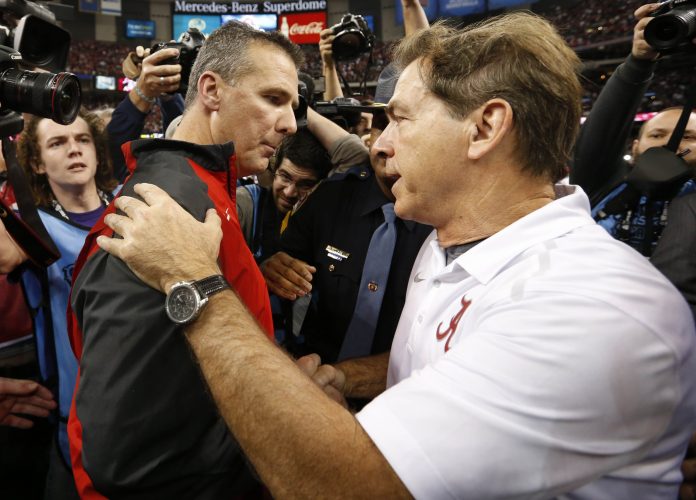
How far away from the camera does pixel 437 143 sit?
122cm

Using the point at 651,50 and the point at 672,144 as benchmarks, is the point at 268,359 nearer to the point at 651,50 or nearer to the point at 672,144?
the point at 672,144

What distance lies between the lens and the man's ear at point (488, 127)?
1.16m

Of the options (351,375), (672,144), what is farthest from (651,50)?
(351,375)

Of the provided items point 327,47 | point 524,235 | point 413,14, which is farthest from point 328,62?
point 524,235

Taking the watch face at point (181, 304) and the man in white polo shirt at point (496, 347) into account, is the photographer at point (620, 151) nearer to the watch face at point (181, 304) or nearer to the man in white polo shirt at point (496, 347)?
the man in white polo shirt at point (496, 347)

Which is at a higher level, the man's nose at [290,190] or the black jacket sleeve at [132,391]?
the man's nose at [290,190]

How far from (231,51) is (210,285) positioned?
37.4 inches

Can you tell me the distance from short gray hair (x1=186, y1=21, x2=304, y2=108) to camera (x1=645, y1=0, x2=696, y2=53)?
4.87ft

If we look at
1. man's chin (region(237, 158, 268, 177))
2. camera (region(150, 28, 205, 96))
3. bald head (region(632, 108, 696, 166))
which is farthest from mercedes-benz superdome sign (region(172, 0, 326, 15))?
man's chin (region(237, 158, 268, 177))

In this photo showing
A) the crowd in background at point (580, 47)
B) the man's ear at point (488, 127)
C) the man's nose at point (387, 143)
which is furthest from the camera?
the crowd in background at point (580, 47)

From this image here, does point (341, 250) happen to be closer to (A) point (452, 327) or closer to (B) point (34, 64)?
(A) point (452, 327)

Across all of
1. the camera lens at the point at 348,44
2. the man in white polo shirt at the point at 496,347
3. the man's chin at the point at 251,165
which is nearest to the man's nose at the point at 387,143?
the man in white polo shirt at the point at 496,347

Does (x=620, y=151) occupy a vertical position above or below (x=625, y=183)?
above

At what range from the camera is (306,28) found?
2416 centimetres
